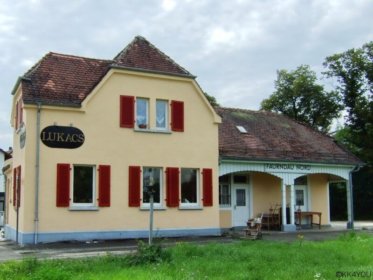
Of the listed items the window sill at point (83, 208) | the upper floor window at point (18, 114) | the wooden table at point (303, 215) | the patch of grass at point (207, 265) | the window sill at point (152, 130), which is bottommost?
the patch of grass at point (207, 265)

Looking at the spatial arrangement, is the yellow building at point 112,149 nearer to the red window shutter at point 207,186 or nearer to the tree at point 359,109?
the red window shutter at point 207,186

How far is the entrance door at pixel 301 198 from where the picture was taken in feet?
92.5

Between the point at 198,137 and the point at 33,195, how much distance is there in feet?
23.6

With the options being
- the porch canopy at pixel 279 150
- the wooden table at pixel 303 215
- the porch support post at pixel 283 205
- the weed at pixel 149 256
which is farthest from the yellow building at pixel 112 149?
the weed at pixel 149 256

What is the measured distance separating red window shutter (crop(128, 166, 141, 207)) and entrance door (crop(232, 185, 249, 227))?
6.39 m

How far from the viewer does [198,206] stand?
22031 mm

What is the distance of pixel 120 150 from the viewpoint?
20578mm

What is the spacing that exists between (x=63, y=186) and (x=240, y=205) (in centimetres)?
975

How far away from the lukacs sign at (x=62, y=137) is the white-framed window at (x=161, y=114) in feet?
10.9

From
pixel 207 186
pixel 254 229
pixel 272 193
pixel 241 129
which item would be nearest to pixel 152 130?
pixel 207 186

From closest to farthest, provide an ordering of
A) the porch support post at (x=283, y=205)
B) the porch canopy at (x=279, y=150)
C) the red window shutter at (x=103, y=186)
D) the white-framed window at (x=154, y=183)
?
the red window shutter at (x=103, y=186), the white-framed window at (x=154, y=183), the porch canopy at (x=279, y=150), the porch support post at (x=283, y=205)

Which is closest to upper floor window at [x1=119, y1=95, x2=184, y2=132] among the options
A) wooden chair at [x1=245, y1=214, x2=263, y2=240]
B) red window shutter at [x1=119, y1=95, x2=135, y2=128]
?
red window shutter at [x1=119, y1=95, x2=135, y2=128]

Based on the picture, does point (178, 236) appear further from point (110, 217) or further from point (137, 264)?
point (137, 264)

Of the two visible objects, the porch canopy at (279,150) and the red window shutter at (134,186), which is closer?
the red window shutter at (134,186)
